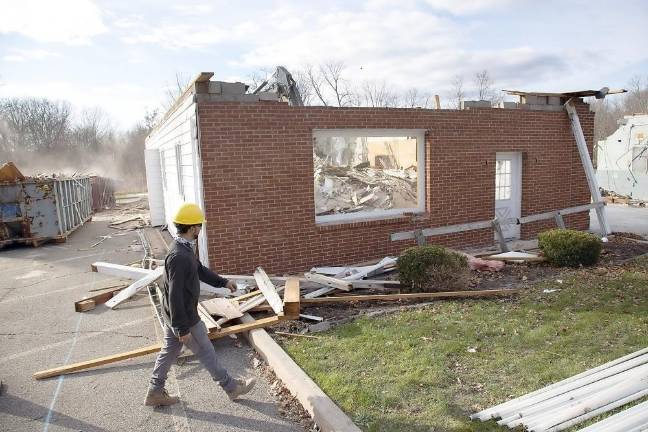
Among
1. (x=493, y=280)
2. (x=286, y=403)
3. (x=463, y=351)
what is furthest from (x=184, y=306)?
(x=493, y=280)

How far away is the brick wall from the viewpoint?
7.80m

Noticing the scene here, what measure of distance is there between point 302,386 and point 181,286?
1468 mm

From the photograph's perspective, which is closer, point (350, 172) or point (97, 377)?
point (97, 377)

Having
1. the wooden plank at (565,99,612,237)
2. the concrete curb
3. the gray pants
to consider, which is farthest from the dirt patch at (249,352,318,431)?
the wooden plank at (565,99,612,237)

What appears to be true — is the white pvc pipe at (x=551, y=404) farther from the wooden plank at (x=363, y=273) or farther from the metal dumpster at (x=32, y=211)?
the metal dumpster at (x=32, y=211)

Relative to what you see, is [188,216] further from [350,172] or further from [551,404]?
[350,172]

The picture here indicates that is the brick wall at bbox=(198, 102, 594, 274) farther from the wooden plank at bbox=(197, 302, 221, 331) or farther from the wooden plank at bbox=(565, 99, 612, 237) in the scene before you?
the wooden plank at bbox=(197, 302, 221, 331)

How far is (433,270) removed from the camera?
676 cm

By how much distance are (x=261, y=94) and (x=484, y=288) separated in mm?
5083

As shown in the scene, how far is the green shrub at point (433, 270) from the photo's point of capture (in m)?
6.80

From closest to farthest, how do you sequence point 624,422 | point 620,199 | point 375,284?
point 624,422 < point 375,284 < point 620,199

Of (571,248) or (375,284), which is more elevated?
(571,248)

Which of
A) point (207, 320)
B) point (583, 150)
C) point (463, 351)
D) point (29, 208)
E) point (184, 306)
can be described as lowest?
point (463, 351)

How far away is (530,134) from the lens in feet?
35.8
